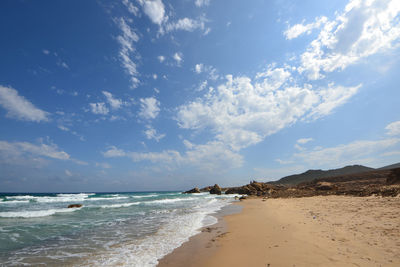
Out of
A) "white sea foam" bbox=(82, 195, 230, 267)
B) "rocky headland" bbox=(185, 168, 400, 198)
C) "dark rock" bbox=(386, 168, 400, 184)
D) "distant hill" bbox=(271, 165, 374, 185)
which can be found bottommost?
"white sea foam" bbox=(82, 195, 230, 267)

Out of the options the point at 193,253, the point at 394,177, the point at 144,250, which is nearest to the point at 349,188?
the point at 394,177

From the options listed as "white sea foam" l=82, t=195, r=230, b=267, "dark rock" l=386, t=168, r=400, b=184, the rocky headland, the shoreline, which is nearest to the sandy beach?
the shoreline

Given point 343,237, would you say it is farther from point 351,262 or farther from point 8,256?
point 8,256

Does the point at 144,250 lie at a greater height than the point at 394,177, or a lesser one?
lesser

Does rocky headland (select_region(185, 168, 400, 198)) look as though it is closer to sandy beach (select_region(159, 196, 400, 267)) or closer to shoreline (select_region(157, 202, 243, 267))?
sandy beach (select_region(159, 196, 400, 267))

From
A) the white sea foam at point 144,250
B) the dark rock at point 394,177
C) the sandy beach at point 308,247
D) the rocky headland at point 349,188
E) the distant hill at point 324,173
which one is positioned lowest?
the white sea foam at point 144,250

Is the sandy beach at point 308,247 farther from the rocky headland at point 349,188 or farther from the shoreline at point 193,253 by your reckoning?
the rocky headland at point 349,188

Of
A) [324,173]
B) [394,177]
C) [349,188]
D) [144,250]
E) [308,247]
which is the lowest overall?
[144,250]

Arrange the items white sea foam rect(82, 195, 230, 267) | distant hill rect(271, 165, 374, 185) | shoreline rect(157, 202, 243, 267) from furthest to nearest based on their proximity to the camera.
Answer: distant hill rect(271, 165, 374, 185)
white sea foam rect(82, 195, 230, 267)
shoreline rect(157, 202, 243, 267)

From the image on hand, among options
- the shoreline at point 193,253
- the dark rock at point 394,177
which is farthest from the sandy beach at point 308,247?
the dark rock at point 394,177

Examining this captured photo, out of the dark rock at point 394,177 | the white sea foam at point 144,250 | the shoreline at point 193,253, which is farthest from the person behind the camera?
the dark rock at point 394,177

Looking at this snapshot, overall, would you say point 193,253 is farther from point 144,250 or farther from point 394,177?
point 394,177

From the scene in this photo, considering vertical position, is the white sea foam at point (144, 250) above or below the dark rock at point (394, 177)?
below

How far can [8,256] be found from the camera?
→ 616 cm
